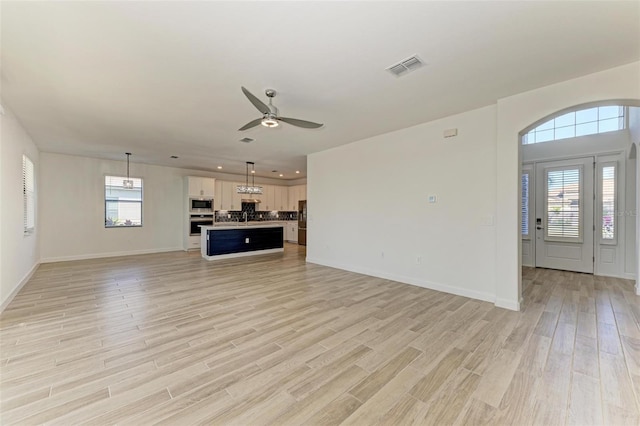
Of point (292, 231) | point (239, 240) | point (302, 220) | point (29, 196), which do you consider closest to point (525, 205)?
point (302, 220)

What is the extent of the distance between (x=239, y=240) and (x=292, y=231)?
4.11 m

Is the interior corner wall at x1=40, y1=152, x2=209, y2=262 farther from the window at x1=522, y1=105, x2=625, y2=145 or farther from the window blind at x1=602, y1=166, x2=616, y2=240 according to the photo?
the window blind at x1=602, y1=166, x2=616, y2=240

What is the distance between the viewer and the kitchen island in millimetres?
7207

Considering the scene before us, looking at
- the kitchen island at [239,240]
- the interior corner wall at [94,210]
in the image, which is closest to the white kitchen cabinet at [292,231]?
the kitchen island at [239,240]

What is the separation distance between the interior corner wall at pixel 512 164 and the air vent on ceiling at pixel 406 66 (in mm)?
1702

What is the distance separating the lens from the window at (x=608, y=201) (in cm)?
519

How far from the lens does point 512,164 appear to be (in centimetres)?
350

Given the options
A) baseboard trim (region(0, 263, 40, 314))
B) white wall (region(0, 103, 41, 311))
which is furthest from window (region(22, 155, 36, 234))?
baseboard trim (region(0, 263, 40, 314))

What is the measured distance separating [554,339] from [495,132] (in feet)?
8.82

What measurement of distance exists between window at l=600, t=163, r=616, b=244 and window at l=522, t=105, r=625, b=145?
80 cm

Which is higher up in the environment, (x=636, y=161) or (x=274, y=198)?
(x=636, y=161)

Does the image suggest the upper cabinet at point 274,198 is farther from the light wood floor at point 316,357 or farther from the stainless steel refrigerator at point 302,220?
the light wood floor at point 316,357

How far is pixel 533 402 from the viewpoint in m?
1.83

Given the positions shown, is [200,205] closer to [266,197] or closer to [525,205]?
[266,197]
